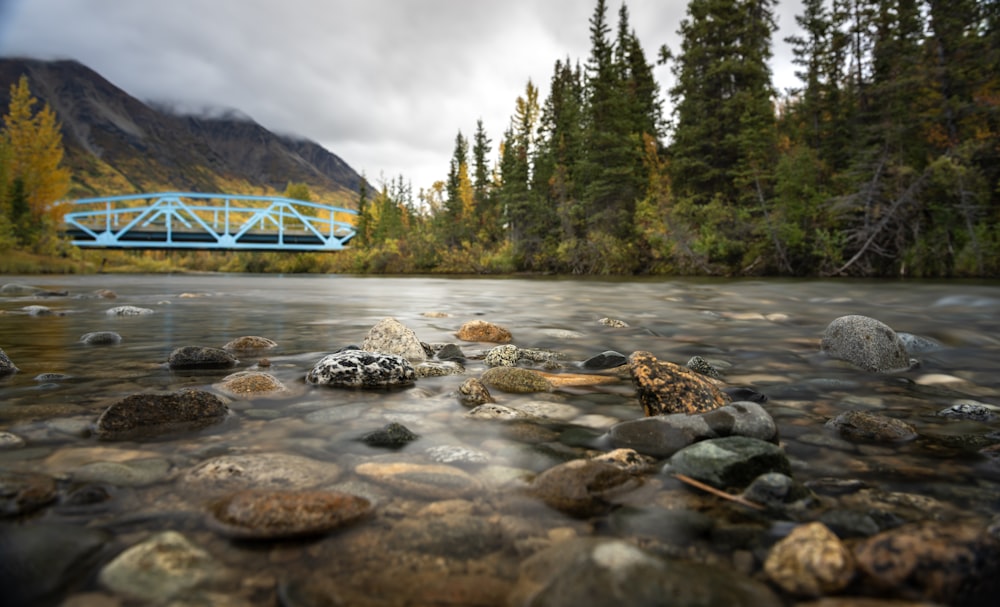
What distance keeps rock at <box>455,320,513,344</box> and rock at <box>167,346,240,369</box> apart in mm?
2797

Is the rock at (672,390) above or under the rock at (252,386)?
above

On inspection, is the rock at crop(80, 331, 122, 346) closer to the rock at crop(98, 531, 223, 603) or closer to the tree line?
the rock at crop(98, 531, 223, 603)

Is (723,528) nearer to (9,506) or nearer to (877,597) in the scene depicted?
(877,597)

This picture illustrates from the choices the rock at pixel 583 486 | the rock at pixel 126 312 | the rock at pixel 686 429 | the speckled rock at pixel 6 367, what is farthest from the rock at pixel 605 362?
the rock at pixel 126 312

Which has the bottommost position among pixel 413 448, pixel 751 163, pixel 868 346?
pixel 413 448

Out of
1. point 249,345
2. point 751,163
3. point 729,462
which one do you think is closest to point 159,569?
point 729,462

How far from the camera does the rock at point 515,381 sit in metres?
3.62

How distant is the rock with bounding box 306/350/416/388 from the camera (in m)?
3.64

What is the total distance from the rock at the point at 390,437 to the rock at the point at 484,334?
3.70 m

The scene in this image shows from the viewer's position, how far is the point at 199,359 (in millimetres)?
4293

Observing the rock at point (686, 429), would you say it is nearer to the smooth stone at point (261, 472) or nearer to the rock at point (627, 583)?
the rock at point (627, 583)

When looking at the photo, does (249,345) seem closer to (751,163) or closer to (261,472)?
(261,472)

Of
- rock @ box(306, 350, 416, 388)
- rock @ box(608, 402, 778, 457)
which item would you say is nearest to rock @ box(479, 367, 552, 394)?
rock @ box(306, 350, 416, 388)

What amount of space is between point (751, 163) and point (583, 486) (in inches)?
1173
